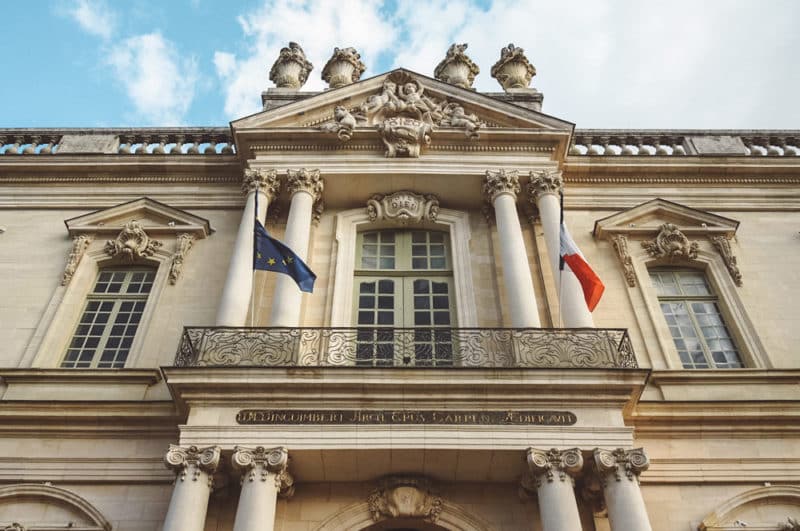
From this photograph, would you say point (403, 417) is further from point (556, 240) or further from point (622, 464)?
point (556, 240)

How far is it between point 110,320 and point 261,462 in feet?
16.7

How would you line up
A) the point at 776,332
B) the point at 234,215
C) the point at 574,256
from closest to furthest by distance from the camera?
1. the point at 574,256
2. the point at 776,332
3. the point at 234,215

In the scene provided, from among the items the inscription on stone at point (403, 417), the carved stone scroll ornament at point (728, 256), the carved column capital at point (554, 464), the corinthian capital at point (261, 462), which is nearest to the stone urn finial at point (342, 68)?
the carved stone scroll ornament at point (728, 256)

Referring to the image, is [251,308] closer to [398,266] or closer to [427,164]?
[398,266]

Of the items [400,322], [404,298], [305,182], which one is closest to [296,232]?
[305,182]

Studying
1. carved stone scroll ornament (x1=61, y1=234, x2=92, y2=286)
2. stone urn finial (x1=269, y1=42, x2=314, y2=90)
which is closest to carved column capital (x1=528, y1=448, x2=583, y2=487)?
carved stone scroll ornament (x1=61, y1=234, x2=92, y2=286)

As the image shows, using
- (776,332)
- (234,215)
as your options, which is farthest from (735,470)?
(234,215)

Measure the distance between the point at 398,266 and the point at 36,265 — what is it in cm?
679

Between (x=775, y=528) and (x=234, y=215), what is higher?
(x=234, y=215)

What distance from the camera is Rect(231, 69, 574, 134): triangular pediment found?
1496 centimetres

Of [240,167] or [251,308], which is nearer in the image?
[251,308]

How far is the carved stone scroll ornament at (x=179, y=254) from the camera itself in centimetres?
1343

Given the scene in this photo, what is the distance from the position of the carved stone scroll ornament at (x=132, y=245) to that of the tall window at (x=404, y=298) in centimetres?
396

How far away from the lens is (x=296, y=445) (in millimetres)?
9695
